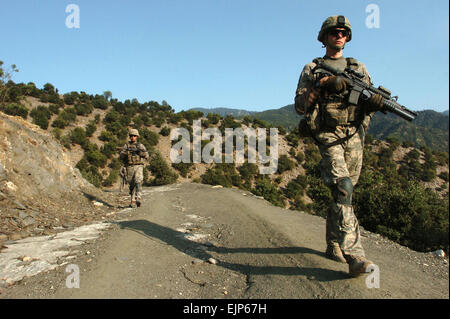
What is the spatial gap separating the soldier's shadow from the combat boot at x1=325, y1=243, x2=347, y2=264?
0.16m

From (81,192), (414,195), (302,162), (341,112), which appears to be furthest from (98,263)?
(302,162)

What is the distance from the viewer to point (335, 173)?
132 inches

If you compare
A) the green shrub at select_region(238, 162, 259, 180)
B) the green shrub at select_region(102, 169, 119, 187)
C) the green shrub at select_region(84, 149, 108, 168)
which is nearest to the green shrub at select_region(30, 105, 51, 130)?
the green shrub at select_region(84, 149, 108, 168)

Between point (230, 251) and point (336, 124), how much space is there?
7.69ft

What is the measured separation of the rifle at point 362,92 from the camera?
3.43m

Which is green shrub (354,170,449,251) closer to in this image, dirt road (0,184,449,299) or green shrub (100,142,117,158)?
dirt road (0,184,449,299)

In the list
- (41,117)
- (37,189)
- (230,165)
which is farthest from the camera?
(230,165)

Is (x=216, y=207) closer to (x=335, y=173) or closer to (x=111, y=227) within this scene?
(x=111, y=227)

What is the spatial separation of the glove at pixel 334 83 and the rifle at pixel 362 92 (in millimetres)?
130

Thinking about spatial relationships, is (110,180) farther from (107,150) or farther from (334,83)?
(334,83)

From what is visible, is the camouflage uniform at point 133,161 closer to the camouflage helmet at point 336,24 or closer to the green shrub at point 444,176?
the camouflage helmet at point 336,24

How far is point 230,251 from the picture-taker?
437cm

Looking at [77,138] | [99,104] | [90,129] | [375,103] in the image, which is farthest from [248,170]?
[375,103]

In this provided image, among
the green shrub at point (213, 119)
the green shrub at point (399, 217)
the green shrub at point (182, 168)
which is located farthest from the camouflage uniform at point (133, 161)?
the green shrub at point (213, 119)
